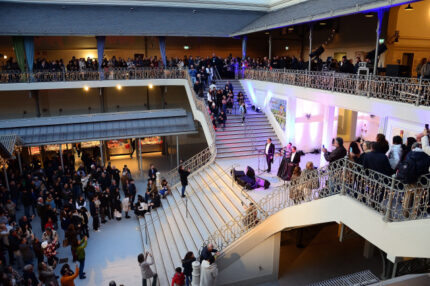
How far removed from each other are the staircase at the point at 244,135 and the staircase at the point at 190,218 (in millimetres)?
1493

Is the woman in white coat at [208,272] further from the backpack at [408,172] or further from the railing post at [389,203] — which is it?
the backpack at [408,172]

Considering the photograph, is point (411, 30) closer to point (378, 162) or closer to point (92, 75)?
point (378, 162)

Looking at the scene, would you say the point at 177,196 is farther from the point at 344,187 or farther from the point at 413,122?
the point at 413,122

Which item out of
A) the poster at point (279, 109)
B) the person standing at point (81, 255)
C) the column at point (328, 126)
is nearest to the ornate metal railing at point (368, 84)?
the poster at point (279, 109)

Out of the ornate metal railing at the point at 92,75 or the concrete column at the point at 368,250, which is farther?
the ornate metal railing at the point at 92,75

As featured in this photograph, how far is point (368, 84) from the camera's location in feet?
37.5

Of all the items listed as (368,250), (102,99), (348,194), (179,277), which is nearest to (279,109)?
(368,250)

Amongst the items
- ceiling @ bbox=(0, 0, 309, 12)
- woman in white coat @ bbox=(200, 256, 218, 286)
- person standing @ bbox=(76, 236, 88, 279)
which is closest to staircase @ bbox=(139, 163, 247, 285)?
woman in white coat @ bbox=(200, 256, 218, 286)

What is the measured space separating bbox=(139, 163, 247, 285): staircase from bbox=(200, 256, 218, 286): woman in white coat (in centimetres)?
130

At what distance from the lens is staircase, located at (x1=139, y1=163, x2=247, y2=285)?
11.1m

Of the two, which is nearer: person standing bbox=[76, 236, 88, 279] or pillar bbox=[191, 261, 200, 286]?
pillar bbox=[191, 261, 200, 286]

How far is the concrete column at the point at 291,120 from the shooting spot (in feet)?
53.6

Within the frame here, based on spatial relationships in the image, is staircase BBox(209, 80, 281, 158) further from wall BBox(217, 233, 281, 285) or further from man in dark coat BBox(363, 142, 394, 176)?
man in dark coat BBox(363, 142, 394, 176)

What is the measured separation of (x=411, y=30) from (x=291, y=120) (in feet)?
22.8
